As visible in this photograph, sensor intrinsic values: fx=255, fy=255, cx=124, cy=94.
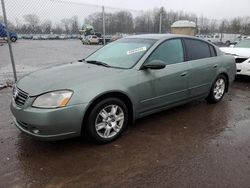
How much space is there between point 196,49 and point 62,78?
2.87 metres

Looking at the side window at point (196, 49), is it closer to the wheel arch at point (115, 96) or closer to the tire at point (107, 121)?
the wheel arch at point (115, 96)

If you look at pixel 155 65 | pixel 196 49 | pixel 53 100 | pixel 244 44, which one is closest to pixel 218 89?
pixel 196 49

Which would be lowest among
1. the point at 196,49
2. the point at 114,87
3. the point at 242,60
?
the point at 242,60

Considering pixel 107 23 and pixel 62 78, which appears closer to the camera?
pixel 62 78

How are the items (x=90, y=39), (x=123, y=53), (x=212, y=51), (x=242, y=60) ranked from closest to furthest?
(x=123, y=53) → (x=212, y=51) → (x=242, y=60) → (x=90, y=39)

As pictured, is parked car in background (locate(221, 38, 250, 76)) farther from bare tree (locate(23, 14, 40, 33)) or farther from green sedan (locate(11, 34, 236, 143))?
bare tree (locate(23, 14, 40, 33))

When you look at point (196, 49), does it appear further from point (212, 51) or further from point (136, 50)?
point (136, 50)

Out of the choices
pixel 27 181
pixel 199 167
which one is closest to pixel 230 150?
pixel 199 167

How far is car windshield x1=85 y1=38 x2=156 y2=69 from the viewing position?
165 inches

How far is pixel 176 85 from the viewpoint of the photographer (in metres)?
4.53

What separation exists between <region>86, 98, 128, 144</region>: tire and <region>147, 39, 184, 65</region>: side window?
3.30ft

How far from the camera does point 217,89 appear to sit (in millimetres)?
5793

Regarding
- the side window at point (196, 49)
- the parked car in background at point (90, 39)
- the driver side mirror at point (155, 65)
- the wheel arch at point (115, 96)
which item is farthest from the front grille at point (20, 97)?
the parked car in background at point (90, 39)

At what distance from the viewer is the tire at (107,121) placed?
11.5 feet
